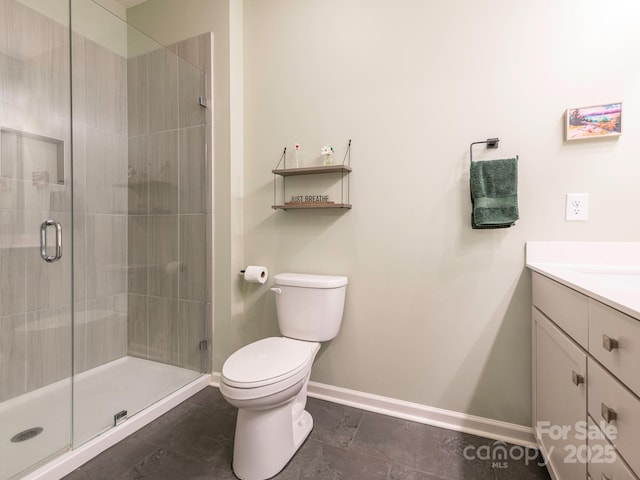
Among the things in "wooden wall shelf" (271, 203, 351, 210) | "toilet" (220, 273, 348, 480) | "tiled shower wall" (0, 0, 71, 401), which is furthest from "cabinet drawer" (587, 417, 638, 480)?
"tiled shower wall" (0, 0, 71, 401)

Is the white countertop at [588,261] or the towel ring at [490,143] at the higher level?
the towel ring at [490,143]

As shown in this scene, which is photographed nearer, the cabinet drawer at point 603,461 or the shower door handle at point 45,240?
the cabinet drawer at point 603,461

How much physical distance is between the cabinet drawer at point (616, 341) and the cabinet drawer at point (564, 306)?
0.05 meters

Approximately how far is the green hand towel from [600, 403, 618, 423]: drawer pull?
0.78m

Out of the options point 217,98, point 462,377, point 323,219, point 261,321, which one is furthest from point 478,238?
point 217,98

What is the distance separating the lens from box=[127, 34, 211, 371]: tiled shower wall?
1.96 meters

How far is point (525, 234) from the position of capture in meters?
1.39

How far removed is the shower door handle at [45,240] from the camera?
1.58 metres

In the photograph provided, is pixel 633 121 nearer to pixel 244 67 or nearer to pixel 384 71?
pixel 384 71

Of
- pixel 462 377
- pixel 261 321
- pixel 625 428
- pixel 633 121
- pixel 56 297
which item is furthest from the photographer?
pixel 261 321

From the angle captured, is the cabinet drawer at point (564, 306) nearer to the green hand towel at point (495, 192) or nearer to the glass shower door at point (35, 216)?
the green hand towel at point (495, 192)

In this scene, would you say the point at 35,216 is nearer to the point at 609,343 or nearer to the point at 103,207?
the point at 103,207

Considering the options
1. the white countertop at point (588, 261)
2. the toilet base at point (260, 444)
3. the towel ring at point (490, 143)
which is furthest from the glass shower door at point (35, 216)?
the white countertop at point (588, 261)

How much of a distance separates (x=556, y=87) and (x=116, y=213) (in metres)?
2.61
